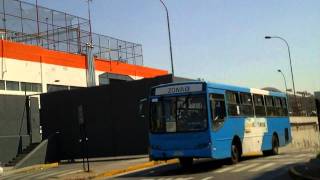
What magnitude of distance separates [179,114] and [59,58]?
115 ft

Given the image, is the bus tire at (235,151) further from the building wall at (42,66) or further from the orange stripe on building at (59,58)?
the orange stripe on building at (59,58)

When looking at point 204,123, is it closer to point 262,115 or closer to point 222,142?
point 222,142

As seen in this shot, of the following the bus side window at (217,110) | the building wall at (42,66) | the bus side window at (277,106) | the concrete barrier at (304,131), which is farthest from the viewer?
the concrete barrier at (304,131)

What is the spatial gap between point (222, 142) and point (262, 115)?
559cm

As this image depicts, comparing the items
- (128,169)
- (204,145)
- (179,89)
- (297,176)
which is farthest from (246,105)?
(297,176)

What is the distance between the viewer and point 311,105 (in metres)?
96.1

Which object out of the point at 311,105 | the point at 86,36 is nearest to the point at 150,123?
the point at 86,36

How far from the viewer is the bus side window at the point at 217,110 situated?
63.8 ft

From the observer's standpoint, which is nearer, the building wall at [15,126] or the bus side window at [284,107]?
the bus side window at [284,107]

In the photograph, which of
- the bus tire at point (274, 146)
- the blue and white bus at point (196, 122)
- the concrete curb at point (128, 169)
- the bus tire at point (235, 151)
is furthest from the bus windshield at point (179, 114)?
the bus tire at point (274, 146)

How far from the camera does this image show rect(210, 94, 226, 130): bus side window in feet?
63.8

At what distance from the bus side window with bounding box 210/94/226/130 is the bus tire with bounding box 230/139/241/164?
1.57 meters

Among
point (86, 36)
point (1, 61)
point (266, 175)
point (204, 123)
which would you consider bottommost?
point (266, 175)

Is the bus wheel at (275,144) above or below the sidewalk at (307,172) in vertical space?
above
